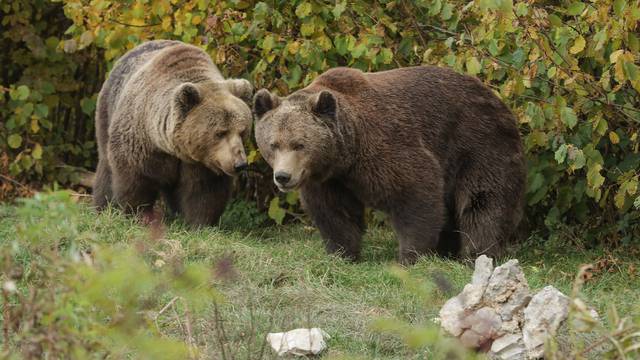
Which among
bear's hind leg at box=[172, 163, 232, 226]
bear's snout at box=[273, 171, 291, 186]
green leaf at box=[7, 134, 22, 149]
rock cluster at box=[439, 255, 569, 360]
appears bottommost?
green leaf at box=[7, 134, 22, 149]

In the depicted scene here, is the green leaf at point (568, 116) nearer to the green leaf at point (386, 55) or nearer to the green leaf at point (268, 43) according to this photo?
the green leaf at point (386, 55)

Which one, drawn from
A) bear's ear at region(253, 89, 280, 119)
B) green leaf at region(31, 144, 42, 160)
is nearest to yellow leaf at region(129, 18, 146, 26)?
green leaf at region(31, 144, 42, 160)

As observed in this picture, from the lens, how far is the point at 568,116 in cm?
707

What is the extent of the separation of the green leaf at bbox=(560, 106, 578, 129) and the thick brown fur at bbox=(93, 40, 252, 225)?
2116 mm

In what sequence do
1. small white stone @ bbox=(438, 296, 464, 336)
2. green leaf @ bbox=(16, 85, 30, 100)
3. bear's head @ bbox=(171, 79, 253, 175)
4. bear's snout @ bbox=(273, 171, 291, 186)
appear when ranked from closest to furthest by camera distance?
small white stone @ bbox=(438, 296, 464, 336) → bear's snout @ bbox=(273, 171, 291, 186) → bear's head @ bbox=(171, 79, 253, 175) → green leaf @ bbox=(16, 85, 30, 100)

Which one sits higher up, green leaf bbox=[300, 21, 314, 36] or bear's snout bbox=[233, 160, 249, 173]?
green leaf bbox=[300, 21, 314, 36]

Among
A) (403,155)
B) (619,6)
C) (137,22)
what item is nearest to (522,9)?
(619,6)

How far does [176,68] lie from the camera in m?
8.41

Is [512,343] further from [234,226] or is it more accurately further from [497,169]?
[234,226]

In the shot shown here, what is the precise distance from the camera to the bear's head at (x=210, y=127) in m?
7.86

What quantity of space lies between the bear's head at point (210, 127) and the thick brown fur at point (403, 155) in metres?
0.47

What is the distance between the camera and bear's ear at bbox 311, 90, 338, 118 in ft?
24.0

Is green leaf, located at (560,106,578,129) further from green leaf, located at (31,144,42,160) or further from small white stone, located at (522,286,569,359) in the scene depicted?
green leaf, located at (31,144,42,160)

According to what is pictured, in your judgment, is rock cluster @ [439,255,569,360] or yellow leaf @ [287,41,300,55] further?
yellow leaf @ [287,41,300,55]
